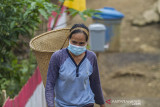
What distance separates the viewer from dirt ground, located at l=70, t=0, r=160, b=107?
20.7ft

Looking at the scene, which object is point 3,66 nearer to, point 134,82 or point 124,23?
point 134,82

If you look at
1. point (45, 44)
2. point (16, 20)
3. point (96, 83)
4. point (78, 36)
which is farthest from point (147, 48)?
point (78, 36)

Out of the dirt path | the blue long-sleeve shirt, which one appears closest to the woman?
the blue long-sleeve shirt

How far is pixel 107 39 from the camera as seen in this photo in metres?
9.23

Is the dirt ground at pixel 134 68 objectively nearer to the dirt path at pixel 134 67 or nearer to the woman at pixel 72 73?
the dirt path at pixel 134 67

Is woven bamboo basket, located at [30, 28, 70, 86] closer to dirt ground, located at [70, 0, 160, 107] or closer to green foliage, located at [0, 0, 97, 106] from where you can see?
green foliage, located at [0, 0, 97, 106]

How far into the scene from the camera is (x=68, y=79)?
265 centimetres

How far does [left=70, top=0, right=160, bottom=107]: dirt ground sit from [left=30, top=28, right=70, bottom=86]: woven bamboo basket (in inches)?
A: 83.0

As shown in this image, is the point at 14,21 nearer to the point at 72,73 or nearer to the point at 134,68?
the point at 72,73

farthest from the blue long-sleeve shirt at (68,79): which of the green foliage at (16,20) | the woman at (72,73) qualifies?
the green foliage at (16,20)

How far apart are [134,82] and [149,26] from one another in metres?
5.15

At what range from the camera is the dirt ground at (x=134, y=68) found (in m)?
6.30

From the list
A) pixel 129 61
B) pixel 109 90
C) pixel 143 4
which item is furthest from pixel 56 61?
pixel 143 4

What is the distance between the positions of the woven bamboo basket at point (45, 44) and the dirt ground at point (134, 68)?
6.92 feet
